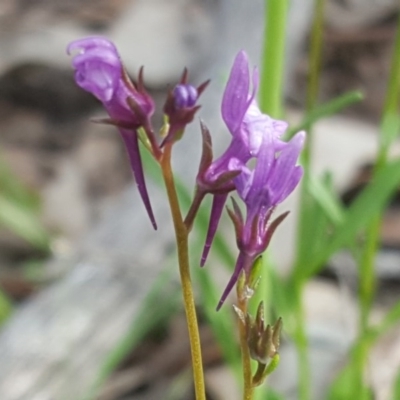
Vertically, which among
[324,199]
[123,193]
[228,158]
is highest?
[228,158]

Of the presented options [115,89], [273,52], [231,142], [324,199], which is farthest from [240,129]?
[324,199]

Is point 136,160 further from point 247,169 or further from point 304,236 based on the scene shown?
point 304,236

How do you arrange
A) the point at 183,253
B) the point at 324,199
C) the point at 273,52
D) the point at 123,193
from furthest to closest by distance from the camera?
the point at 123,193 → the point at 324,199 → the point at 273,52 → the point at 183,253

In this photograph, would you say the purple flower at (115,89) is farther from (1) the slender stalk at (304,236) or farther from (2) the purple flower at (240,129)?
(1) the slender stalk at (304,236)

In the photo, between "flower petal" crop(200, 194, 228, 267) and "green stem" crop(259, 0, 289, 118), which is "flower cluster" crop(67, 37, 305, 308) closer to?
"flower petal" crop(200, 194, 228, 267)

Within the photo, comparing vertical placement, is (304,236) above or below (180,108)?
below

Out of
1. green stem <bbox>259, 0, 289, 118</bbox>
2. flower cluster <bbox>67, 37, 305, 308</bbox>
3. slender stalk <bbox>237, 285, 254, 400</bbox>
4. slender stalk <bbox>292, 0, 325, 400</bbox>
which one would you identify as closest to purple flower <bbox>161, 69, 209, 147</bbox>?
flower cluster <bbox>67, 37, 305, 308</bbox>

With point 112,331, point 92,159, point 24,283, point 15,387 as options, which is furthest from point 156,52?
point 15,387
